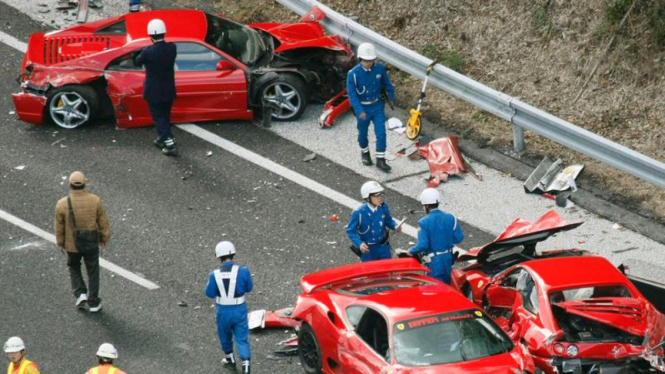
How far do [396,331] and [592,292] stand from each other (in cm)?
217

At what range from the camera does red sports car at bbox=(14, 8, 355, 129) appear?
55.3 feet

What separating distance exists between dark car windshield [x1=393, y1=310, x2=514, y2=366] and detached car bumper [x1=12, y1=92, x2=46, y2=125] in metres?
7.59

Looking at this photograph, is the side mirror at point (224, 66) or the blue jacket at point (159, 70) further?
the side mirror at point (224, 66)

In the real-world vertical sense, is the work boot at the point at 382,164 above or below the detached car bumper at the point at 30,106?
above

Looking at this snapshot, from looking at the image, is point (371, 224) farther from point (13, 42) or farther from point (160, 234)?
point (13, 42)

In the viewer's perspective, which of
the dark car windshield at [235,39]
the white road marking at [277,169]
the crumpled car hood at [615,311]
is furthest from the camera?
the dark car windshield at [235,39]

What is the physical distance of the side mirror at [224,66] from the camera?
16.9 m

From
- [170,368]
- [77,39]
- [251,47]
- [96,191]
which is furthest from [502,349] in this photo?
[77,39]

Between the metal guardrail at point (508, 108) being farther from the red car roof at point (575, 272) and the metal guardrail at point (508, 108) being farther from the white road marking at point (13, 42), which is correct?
the white road marking at point (13, 42)

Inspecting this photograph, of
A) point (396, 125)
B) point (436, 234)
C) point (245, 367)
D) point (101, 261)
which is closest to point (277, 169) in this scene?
point (396, 125)

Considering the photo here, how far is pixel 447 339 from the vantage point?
36.8 ft

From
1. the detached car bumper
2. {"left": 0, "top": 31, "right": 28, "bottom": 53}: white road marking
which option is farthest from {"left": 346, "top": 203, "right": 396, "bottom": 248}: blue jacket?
{"left": 0, "top": 31, "right": 28, "bottom": 53}: white road marking

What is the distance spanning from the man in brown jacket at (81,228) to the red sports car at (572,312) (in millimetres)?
4072

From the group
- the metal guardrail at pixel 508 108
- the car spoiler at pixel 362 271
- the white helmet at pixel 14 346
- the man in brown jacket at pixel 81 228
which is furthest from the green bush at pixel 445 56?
the white helmet at pixel 14 346
